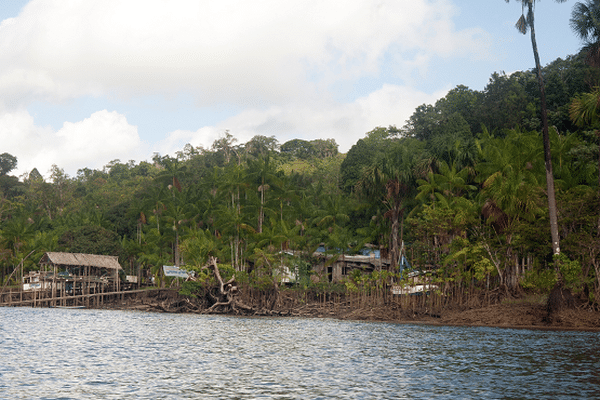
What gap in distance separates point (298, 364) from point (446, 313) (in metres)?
22.6

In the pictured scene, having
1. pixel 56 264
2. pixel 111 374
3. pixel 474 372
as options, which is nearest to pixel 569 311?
pixel 474 372

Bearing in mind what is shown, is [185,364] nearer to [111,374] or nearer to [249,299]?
[111,374]

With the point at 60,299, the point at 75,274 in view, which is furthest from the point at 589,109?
the point at 75,274

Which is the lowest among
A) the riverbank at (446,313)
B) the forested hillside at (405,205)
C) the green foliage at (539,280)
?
the riverbank at (446,313)

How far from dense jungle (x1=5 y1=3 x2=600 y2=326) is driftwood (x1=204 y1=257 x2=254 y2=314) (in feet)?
0.94

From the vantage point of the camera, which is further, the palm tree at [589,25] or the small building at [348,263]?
the small building at [348,263]

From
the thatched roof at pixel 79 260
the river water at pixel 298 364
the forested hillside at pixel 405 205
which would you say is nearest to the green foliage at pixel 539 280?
the forested hillside at pixel 405 205

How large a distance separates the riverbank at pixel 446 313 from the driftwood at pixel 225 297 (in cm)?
128

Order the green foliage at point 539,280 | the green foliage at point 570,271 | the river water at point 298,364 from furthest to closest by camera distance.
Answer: the green foliage at point 539,280 → the green foliage at point 570,271 → the river water at point 298,364

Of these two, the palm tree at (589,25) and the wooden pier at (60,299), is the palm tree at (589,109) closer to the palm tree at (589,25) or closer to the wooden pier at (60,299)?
the palm tree at (589,25)

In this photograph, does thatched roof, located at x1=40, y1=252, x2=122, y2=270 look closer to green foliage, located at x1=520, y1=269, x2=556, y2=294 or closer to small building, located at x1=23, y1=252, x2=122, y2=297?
small building, located at x1=23, y1=252, x2=122, y2=297

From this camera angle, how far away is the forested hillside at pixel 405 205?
140 ft

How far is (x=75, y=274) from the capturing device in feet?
233

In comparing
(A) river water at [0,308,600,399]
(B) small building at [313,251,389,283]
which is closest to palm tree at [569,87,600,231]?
(A) river water at [0,308,600,399]
